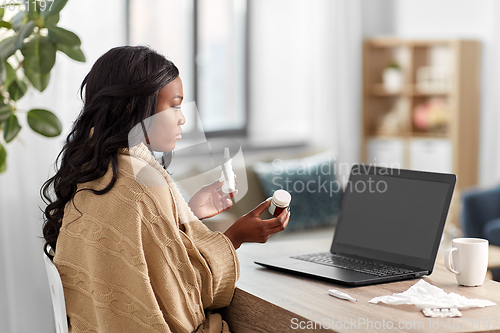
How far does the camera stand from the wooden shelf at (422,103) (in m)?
4.07

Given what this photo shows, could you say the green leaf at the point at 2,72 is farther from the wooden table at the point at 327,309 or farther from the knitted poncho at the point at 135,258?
the wooden table at the point at 327,309

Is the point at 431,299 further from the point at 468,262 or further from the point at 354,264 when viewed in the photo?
the point at 354,264

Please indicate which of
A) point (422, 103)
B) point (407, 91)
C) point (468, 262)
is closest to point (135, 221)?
point (468, 262)

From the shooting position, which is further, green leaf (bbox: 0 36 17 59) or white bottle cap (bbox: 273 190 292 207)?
green leaf (bbox: 0 36 17 59)

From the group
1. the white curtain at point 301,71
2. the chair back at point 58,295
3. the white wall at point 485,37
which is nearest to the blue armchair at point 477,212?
the white wall at point 485,37

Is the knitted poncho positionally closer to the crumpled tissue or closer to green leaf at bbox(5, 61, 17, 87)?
the crumpled tissue

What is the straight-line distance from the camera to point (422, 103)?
4449mm

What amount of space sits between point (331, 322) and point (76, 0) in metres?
2.35

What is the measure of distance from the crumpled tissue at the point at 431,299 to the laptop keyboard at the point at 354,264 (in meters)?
0.11

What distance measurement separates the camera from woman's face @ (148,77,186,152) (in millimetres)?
1078

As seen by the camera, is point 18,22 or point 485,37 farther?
point 485,37

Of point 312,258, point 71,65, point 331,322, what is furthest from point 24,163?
point 331,322

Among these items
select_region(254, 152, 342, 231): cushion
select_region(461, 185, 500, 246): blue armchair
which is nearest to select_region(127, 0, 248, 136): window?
select_region(254, 152, 342, 231): cushion

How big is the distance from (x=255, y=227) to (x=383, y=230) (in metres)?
0.35
